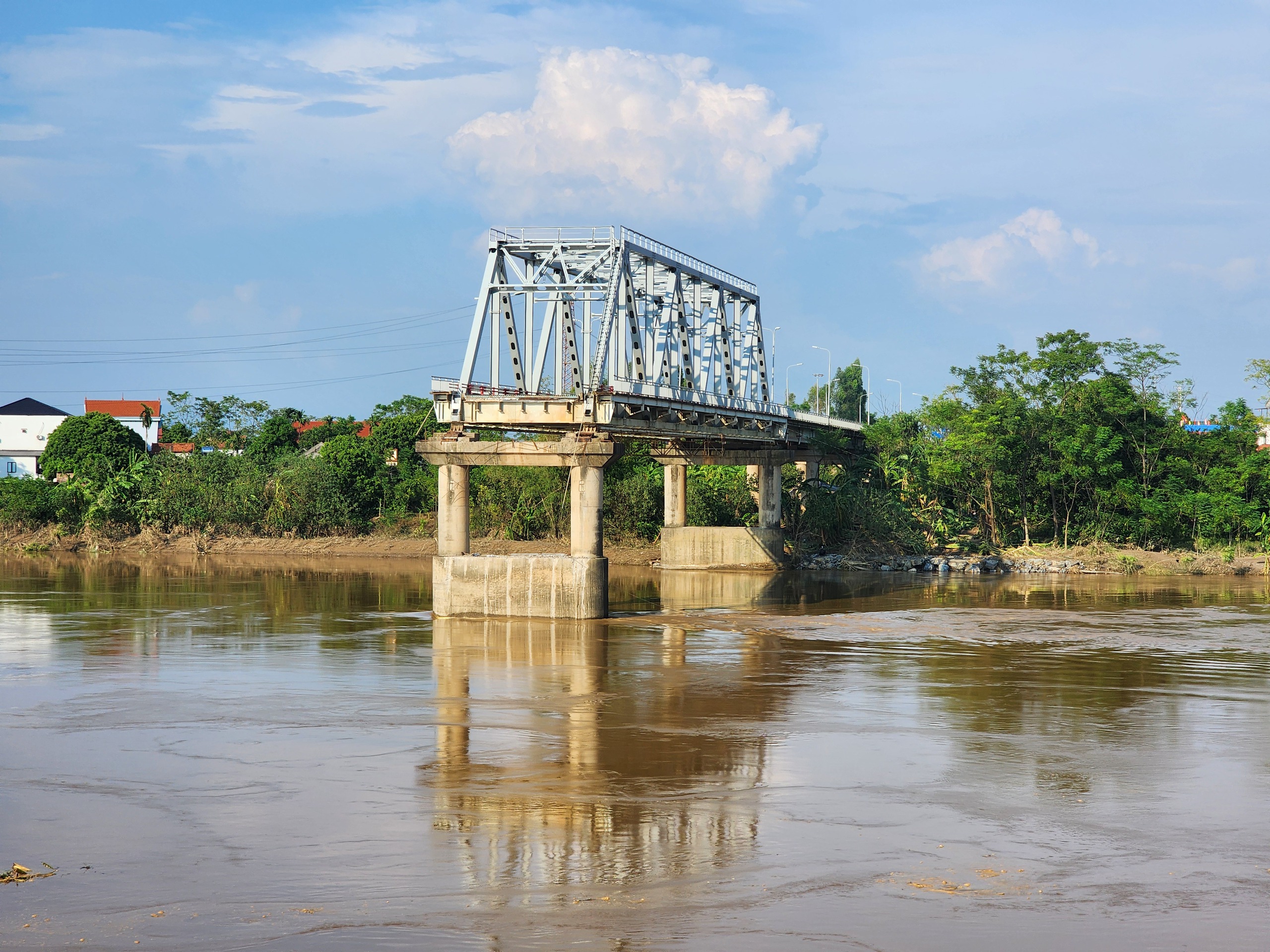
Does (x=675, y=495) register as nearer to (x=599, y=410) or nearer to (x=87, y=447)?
(x=599, y=410)

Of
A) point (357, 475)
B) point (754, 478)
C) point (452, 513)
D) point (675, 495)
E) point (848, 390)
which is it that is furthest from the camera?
point (848, 390)

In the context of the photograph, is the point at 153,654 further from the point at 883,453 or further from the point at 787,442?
the point at 883,453

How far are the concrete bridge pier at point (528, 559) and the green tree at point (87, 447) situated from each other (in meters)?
51.9

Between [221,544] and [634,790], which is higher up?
[221,544]

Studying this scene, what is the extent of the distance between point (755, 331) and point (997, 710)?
43.1 metres

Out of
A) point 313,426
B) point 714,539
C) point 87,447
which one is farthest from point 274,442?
point 714,539

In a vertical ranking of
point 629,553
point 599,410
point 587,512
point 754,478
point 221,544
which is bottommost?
point 629,553

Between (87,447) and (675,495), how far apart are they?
46869 millimetres

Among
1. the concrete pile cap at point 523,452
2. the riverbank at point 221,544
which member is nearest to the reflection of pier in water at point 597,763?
the concrete pile cap at point 523,452

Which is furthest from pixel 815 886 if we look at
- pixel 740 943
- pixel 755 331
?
pixel 755 331

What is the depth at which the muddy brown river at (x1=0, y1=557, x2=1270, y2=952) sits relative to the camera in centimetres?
1217

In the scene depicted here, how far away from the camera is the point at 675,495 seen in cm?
6519

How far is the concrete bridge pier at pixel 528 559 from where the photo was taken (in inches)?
1486

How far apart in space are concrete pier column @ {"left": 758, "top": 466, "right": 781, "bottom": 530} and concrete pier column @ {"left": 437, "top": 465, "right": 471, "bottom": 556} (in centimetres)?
2949
